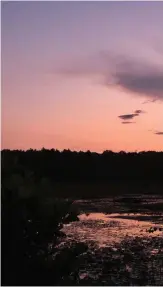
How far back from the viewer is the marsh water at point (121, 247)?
12.1 meters

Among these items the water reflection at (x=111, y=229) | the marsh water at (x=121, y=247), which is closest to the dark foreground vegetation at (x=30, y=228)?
the marsh water at (x=121, y=247)

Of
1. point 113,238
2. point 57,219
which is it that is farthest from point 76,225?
point 57,219

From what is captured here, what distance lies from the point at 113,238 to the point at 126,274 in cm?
554

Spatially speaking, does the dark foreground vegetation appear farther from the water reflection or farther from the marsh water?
the water reflection

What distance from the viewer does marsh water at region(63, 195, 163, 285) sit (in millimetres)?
12147

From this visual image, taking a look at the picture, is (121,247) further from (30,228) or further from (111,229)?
(30,228)

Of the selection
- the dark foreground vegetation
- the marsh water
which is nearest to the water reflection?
the marsh water

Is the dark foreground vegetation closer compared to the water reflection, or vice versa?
the dark foreground vegetation

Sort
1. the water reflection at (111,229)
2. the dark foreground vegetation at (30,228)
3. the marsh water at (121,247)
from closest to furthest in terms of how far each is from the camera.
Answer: the dark foreground vegetation at (30,228)
the marsh water at (121,247)
the water reflection at (111,229)

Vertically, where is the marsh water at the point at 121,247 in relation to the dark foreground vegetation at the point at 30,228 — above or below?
below

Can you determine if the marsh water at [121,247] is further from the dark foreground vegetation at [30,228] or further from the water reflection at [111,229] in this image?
the dark foreground vegetation at [30,228]

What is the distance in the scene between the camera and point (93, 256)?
46.4 ft

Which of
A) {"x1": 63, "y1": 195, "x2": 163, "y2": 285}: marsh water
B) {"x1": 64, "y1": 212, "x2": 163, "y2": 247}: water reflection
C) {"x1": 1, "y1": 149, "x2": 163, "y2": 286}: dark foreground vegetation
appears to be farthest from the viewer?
{"x1": 64, "y1": 212, "x2": 163, "y2": 247}: water reflection

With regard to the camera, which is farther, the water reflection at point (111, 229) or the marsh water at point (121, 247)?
the water reflection at point (111, 229)
